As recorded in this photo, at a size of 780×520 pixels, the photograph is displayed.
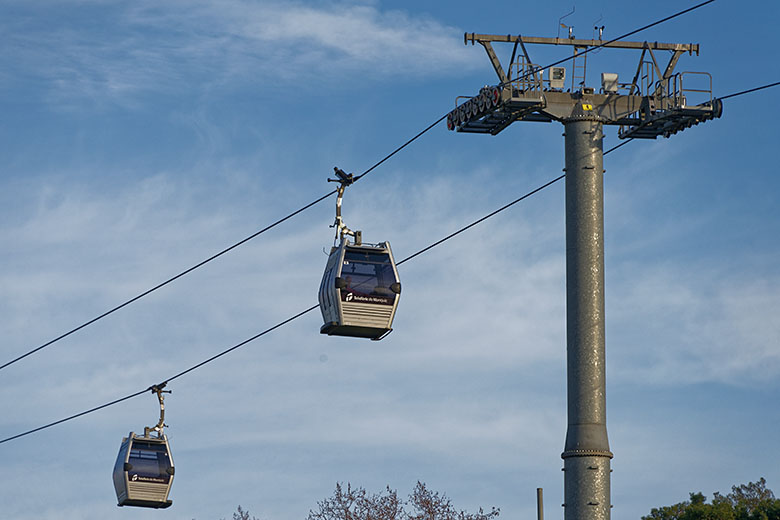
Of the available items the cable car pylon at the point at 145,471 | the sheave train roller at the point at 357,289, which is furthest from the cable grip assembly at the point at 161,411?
the sheave train roller at the point at 357,289

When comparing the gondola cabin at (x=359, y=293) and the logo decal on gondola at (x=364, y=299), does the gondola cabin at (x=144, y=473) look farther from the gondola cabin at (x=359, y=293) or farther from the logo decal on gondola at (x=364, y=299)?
the logo decal on gondola at (x=364, y=299)

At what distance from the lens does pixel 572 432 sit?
2697cm

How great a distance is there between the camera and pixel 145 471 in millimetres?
43844

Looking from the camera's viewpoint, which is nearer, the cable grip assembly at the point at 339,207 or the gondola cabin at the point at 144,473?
the cable grip assembly at the point at 339,207

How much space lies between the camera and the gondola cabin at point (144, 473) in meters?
43.8

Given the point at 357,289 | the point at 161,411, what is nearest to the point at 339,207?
the point at 357,289

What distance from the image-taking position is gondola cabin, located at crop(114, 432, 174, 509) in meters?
43.8

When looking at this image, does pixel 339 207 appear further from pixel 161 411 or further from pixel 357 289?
pixel 161 411

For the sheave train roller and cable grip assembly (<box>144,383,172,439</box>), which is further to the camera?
cable grip assembly (<box>144,383,172,439</box>)

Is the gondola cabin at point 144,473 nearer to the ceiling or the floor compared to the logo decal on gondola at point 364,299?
nearer to the floor

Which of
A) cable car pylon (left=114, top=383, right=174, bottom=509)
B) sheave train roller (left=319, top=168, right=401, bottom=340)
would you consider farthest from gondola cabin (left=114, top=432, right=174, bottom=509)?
sheave train roller (left=319, top=168, right=401, bottom=340)

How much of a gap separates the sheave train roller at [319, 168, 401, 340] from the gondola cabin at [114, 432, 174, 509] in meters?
16.2

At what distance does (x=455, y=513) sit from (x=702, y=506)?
1726 cm

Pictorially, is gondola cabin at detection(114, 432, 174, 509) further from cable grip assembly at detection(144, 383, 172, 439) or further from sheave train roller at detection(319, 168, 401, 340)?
sheave train roller at detection(319, 168, 401, 340)
